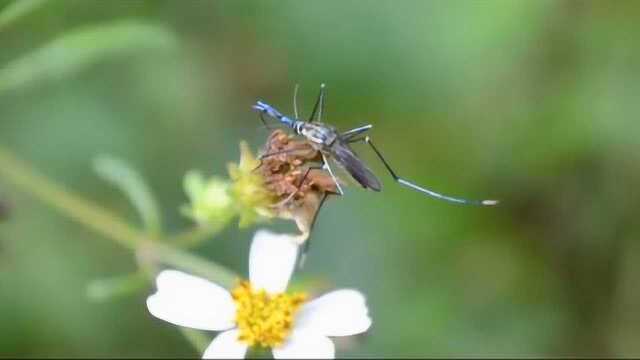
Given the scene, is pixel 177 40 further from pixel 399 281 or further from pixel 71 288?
pixel 399 281

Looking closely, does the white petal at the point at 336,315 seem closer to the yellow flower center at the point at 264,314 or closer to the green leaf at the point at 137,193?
the yellow flower center at the point at 264,314

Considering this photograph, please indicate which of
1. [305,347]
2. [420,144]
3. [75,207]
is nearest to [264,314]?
[305,347]

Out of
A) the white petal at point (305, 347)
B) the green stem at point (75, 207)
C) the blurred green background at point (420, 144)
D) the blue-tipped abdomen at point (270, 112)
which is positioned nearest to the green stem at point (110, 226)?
the green stem at point (75, 207)

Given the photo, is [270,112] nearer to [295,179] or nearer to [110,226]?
[295,179]

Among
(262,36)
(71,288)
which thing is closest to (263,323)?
(71,288)

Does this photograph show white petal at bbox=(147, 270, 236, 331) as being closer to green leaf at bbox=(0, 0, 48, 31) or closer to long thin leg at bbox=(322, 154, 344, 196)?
long thin leg at bbox=(322, 154, 344, 196)

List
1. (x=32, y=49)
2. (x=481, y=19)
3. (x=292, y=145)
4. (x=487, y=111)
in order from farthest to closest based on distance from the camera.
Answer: (x=487, y=111)
(x=481, y=19)
(x=32, y=49)
(x=292, y=145)

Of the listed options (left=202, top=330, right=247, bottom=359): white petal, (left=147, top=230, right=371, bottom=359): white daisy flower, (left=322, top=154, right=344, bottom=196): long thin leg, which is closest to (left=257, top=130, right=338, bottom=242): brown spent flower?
(left=322, top=154, right=344, bottom=196): long thin leg
